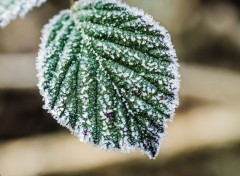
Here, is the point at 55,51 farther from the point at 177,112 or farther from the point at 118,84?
the point at 177,112

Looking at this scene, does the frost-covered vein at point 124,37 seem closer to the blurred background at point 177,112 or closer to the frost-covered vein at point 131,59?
the frost-covered vein at point 131,59

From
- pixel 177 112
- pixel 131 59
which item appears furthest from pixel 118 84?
pixel 177 112

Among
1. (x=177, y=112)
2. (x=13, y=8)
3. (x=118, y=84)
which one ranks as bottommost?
(x=118, y=84)

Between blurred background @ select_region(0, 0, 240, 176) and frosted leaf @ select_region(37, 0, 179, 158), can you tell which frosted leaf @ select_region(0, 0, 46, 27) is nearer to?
frosted leaf @ select_region(37, 0, 179, 158)

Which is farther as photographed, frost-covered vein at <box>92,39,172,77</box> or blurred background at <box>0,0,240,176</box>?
blurred background at <box>0,0,240,176</box>

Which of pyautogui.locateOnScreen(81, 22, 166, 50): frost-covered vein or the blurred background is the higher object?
the blurred background

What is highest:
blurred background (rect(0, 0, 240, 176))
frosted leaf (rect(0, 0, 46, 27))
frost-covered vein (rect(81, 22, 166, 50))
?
blurred background (rect(0, 0, 240, 176))

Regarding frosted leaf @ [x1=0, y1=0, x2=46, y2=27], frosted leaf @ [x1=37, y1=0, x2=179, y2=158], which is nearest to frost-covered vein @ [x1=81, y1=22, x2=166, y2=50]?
frosted leaf @ [x1=37, y1=0, x2=179, y2=158]
